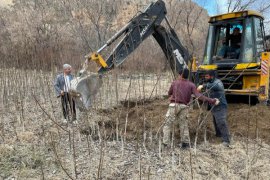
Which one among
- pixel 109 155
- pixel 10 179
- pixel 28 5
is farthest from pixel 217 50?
pixel 28 5

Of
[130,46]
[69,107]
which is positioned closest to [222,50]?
[130,46]

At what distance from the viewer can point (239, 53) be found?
7074 millimetres

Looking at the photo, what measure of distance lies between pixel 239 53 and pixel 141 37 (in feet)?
7.16

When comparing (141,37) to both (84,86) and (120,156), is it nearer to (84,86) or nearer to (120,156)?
(84,86)

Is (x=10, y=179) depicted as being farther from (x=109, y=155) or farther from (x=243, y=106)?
(x=243, y=106)

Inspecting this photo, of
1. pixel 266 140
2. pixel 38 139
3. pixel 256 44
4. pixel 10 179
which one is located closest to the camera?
pixel 10 179

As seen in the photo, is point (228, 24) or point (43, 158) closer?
point (43, 158)

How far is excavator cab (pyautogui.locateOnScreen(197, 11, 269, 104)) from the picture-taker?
6.61 m

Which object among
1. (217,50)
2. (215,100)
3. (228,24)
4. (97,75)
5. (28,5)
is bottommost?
(215,100)

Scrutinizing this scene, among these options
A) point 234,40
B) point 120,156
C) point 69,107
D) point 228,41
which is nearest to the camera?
point 69,107

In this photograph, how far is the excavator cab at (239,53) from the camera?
21.7ft

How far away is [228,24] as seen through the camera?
746cm

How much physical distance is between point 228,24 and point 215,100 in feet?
9.50

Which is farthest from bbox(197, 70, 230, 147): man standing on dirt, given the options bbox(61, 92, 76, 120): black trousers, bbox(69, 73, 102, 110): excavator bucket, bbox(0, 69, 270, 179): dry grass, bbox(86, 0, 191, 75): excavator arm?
bbox(61, 92, 76, 120): black trousers
